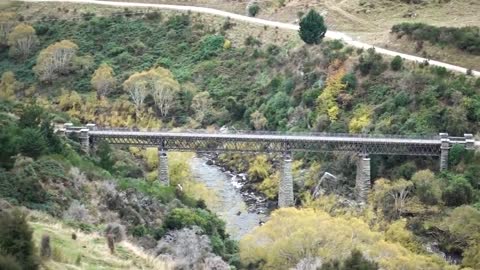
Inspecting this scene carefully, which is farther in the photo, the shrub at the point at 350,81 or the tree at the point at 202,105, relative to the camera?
the tree at the point at 202,105

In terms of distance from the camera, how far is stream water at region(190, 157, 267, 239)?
65.8m

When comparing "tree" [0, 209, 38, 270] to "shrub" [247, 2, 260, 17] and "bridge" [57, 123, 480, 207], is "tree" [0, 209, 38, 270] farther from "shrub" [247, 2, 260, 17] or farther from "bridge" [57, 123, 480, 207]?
"shrub" [247, 2, 260, 17]

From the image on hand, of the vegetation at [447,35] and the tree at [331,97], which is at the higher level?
the vegetation at [447,35]

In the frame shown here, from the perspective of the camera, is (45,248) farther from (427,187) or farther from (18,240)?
(427,187)

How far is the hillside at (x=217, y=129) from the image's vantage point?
42281 millimetres

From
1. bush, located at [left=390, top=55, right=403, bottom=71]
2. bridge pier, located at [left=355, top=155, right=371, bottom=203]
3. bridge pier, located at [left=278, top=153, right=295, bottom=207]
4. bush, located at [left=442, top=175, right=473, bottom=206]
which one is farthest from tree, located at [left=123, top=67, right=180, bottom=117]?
bush, located at [left=442, top=175, right=473, bottom=206]

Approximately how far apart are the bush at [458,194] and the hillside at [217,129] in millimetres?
101

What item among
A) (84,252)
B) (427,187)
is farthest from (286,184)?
(84,252)

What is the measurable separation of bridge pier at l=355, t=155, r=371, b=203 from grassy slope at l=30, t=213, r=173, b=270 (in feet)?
118

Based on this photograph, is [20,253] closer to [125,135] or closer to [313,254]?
[313,254]

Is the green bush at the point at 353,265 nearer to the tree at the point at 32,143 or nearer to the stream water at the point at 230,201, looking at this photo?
the tree at the point at 32,143

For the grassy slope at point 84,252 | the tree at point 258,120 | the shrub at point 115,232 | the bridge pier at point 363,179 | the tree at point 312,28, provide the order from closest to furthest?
1. the grassy slope at point 84,252
2. the shrub at point 115,232
3. the bridge pier at point 363,179
4. the tree at point 258,120
5. the tree at point 312,28

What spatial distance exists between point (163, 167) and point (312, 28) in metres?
29.6

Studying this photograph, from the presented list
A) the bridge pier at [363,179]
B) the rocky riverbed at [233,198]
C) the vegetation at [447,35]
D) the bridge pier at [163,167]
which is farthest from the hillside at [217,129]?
the vegetation at [447,35]
